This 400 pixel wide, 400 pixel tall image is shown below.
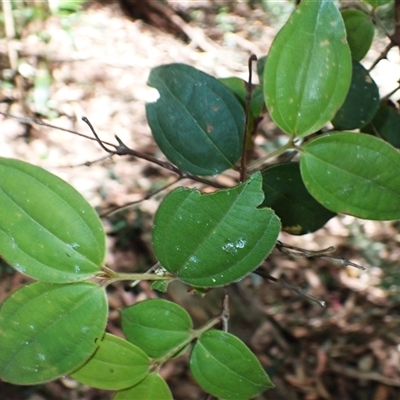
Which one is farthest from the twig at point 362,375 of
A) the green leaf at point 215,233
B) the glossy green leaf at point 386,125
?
the green leaf at point 215,233

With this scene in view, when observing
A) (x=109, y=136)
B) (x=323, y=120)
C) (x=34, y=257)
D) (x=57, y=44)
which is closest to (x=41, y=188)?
(x=34, y=257)

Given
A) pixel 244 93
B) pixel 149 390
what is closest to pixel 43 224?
pixel 149 390

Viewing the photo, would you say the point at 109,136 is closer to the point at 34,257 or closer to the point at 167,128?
the point at 167,128

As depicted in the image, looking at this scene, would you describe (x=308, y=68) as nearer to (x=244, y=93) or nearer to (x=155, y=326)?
(x=244, y=93)

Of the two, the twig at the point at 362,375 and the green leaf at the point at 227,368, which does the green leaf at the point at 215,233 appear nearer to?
the green leaf at the point at 227,368

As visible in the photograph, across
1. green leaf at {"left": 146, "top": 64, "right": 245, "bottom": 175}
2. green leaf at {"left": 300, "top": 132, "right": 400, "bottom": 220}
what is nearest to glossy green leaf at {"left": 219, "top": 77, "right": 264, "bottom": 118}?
green leaf at {"left": 146, "top": 64, "right": 245, "bottom": 175}

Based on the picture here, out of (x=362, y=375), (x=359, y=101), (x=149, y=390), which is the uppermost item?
(x=359, y=101)
